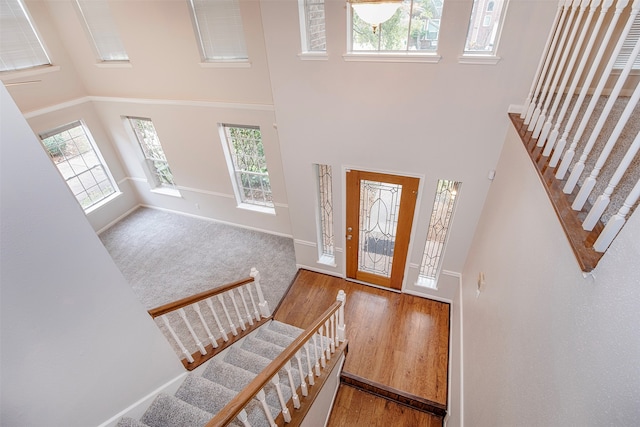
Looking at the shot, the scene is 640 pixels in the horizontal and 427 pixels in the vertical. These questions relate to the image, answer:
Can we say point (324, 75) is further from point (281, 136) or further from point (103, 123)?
point (103, 123)

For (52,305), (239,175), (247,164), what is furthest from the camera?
(239,175)

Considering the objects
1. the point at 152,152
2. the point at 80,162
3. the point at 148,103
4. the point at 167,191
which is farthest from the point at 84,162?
the point at 148,103

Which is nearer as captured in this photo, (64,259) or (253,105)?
(64,259)

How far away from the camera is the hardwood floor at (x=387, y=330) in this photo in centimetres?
338

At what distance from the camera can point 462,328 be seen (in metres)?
3.19

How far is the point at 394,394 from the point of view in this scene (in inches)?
128

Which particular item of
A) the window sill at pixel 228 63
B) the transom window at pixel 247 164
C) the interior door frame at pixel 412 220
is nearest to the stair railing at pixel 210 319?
the interior door frame at pixel 412 220

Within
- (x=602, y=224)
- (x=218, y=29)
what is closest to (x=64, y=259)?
(x=602, y=224)

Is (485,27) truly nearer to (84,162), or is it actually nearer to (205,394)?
(205,394)

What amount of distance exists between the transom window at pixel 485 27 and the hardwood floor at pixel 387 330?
3180 mm

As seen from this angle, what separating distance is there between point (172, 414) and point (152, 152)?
5.35m

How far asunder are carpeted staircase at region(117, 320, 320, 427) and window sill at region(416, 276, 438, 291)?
202 cm

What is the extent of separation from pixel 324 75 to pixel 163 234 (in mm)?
4609

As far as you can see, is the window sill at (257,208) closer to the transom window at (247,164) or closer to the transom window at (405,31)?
the transom window at (247,164)
